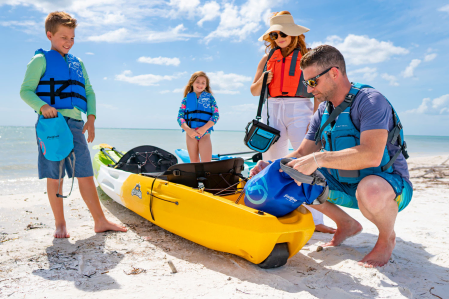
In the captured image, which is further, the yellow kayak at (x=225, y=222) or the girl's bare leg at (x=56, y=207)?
the girl's bare leg at (x=56, y=207)

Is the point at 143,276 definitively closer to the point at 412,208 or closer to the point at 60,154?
the point at 60,154

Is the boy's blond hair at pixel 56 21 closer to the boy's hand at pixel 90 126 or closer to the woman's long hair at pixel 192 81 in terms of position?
the boy's hand at pixel 90 126

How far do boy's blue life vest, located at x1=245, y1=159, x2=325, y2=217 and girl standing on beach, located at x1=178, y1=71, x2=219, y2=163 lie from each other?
8.97 feet

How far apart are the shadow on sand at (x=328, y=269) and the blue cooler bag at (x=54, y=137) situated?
1.00 m

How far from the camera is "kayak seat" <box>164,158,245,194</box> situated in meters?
2.72

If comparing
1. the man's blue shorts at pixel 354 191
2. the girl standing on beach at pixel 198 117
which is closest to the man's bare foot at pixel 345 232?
the man's blue shorts at pixel 354 191

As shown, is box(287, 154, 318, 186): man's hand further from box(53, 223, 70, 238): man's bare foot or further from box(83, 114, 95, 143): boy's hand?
box(53, 223, 70, 238): man's bare foot

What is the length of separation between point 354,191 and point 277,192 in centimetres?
74

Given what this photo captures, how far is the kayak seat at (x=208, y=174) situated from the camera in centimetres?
272

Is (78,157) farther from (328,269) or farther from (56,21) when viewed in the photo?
(328,269)

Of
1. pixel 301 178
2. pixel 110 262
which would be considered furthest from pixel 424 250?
pixel 110 262

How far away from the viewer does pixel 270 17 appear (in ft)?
10.9

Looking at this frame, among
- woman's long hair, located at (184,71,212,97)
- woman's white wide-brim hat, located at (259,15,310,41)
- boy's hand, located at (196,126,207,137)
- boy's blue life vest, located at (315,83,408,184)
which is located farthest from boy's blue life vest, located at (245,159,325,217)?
woman's long hair, located at (184,71,212,97)

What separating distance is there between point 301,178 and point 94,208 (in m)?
2.00
